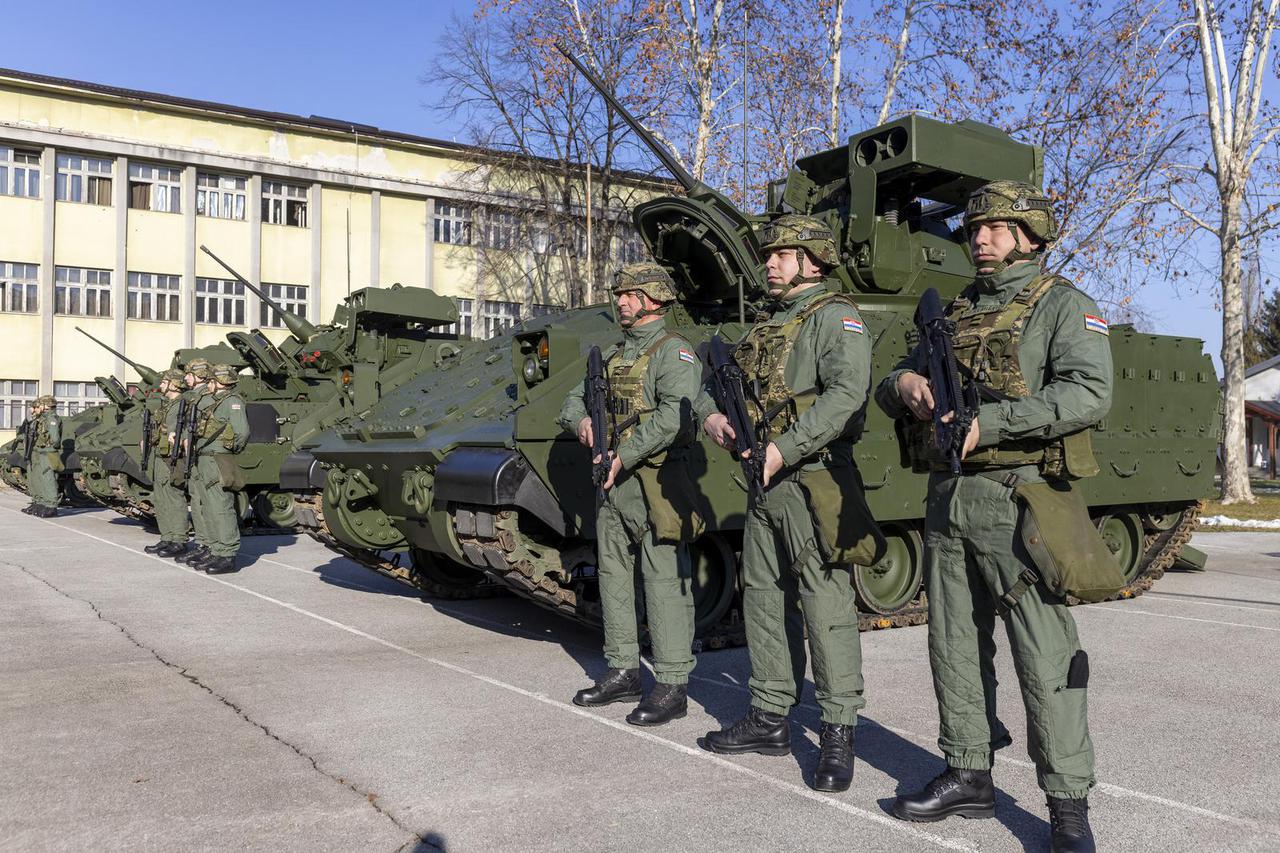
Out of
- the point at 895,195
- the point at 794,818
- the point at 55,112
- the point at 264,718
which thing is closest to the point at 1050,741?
the point at 794,818

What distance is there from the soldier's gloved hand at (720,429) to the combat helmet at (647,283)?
1157 millimetres

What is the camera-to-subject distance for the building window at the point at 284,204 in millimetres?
30781

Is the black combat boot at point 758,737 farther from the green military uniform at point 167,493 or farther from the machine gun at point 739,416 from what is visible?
the green military uniform at point 167,493

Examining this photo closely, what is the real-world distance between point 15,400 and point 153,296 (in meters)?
4.20

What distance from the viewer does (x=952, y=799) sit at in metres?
3.86

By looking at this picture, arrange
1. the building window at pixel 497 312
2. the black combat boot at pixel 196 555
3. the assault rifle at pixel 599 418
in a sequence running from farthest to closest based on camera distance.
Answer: the building window at pixel 497 312 → the black combat boot at pixel 196 555 → the assault rifle at pixel 599 418

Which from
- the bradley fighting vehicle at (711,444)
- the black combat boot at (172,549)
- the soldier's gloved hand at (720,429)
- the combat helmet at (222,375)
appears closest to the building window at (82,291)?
the black combat boot at (172,549)

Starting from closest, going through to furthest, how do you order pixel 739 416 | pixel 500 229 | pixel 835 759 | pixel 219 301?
pixel 835 759
pixel 739 416
pixel 219 301
pixel 500 229

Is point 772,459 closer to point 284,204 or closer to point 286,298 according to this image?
point 284,204

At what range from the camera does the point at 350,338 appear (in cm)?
1352

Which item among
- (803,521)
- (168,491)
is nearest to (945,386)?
(803,521)

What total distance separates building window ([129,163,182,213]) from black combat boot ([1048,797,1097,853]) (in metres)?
30.0

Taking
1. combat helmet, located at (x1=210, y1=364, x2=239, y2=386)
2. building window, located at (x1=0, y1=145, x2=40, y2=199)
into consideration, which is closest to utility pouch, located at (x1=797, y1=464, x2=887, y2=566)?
combat helmet, located at (x1=210, y1=364, x2=239, y2=386)

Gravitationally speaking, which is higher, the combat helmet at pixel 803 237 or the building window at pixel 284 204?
the building window at pixel 284 204
